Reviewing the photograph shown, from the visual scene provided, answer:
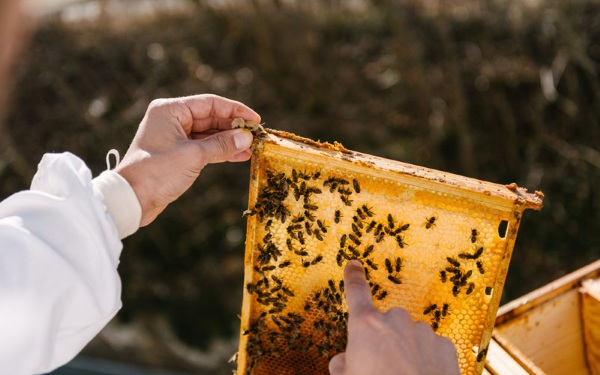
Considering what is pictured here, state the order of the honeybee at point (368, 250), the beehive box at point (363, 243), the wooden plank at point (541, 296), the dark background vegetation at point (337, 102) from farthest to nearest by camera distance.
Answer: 1. the dark background vegetation at point (337, 102)
2. the wooden plank at point (541, 296)
3. the honeybee at point (368, 250)
4. the beehive box at point (363, 243)

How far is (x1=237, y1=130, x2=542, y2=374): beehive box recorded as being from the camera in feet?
7.09

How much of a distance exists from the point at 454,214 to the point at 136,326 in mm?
5276

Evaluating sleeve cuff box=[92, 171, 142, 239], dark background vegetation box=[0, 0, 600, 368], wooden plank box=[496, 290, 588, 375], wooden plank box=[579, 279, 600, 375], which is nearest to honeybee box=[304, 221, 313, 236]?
sleeve cuff box=[92, 171, 142, 239]

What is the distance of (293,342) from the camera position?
2502 millimetres

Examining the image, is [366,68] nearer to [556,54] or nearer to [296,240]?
[556,54]

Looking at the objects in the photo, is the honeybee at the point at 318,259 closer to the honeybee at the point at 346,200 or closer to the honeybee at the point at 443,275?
the honeybee at the point at 346,200

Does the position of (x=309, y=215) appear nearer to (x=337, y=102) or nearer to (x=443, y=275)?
(x=443, y=275)

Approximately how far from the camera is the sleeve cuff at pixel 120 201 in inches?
80.6

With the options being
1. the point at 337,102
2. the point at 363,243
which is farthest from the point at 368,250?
the point at 337,102

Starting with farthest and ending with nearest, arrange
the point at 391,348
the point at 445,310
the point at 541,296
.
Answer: the point at 541,296 → the point at 445,310 → the point at 391,348

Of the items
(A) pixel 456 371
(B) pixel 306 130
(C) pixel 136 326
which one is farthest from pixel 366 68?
(A) pixel 456 371

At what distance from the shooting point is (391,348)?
176 cm

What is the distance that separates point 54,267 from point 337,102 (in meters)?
5.89

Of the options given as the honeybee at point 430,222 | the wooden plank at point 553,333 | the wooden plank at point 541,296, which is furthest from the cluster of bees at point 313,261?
the wooden plank at point 553,333
